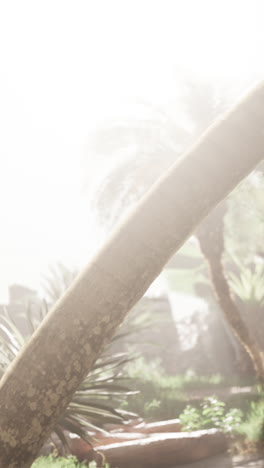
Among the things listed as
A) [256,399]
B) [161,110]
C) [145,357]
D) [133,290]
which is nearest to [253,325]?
[256,399]

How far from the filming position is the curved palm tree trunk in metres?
12.1

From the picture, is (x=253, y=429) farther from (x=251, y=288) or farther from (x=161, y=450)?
(x=251, y=288)

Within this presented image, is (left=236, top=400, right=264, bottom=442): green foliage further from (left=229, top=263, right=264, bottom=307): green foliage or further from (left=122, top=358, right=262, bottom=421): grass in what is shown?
(left=229, top=263, right=264, bottom=307): green foliage

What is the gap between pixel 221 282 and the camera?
12.5 metres

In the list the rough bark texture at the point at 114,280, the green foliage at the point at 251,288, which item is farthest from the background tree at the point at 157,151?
the rough bark texture at the point at 114,280

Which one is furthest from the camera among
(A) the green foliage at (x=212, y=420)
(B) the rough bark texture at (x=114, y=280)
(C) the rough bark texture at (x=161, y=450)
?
(A) the green foliage at (x=212, y=420)

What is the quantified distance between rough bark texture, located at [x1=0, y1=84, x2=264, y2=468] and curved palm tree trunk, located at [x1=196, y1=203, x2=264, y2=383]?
10907 millimetres

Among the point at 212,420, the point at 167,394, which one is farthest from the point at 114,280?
the point at 167,394

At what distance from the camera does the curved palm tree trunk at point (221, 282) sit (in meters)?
12.1

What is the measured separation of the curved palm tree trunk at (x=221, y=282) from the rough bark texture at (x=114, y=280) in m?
10.9

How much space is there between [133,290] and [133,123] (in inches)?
472

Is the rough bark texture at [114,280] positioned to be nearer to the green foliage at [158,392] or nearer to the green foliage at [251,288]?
the green foliage at [158,392]

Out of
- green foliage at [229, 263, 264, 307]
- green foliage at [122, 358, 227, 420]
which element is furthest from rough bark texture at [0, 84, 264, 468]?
green foliage at [229, 263, 264, 307]

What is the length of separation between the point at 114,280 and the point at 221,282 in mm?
11405
